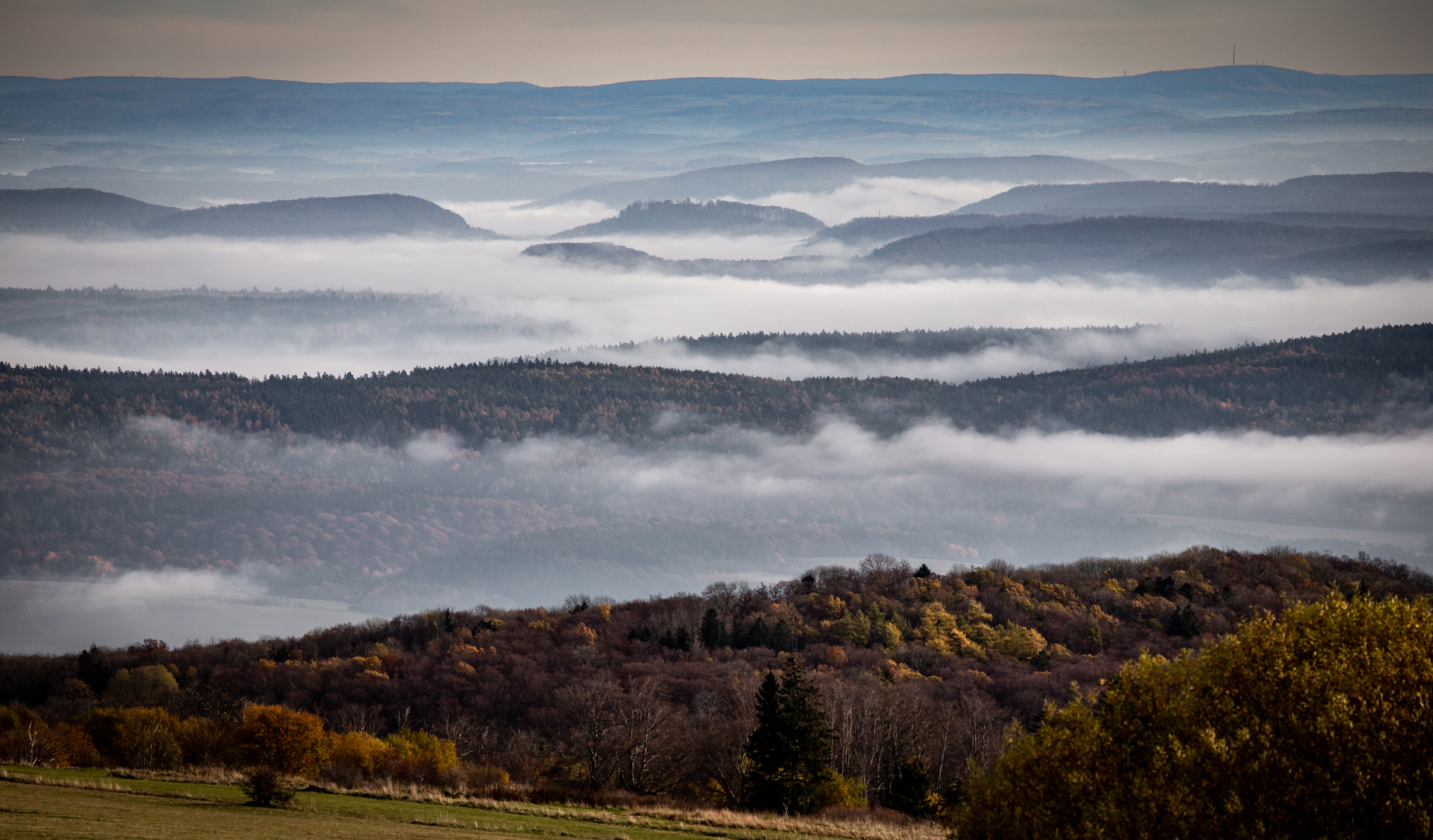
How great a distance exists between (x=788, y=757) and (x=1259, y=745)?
3474 cm

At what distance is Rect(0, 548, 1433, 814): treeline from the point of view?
229ft

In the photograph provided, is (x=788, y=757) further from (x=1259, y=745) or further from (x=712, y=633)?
(x=712, y=633)

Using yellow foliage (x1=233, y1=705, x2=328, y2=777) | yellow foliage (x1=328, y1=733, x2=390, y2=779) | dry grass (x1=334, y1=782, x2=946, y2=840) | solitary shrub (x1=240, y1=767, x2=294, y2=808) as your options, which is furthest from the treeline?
solitary shrub (x1=240, y1=767, x2=294, y2=808)

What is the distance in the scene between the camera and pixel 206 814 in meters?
43.7

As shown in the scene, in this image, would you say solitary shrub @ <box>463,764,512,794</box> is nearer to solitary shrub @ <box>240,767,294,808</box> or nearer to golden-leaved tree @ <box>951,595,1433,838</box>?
solitary shrub @ <box>240,767,294,808</box>

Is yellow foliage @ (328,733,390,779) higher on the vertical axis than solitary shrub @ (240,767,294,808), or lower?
lower

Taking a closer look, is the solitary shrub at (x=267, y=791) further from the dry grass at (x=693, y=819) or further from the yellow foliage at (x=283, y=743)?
the yellow foliage at (x=283, y=743)

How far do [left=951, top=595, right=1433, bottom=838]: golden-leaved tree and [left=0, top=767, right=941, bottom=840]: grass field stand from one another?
1733cm

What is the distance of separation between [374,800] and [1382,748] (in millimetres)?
38997

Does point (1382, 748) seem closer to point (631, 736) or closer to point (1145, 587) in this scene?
point (631, 736)

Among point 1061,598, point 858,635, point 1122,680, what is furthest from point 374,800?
point 1061,598

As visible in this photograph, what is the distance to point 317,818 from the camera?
4569 centimetres

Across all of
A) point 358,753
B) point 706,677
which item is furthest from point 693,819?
point 706,677

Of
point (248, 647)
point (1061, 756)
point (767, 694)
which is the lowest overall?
point (248, 647)
